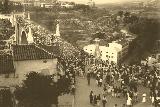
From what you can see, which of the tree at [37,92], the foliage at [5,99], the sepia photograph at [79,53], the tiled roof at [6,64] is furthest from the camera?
the tiled roof at [6,64]

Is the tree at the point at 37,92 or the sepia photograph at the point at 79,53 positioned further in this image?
the sepia photograph at the point at 79,53

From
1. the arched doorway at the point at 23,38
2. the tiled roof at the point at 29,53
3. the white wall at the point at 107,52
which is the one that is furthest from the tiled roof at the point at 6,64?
the white wall at the point at 107,52

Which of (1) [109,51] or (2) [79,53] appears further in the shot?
(1) [109,51]

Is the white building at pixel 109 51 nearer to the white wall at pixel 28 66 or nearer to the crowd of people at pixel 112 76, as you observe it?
the crowd of people at pixel 112 76

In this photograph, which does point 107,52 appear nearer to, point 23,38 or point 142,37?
point 142,37

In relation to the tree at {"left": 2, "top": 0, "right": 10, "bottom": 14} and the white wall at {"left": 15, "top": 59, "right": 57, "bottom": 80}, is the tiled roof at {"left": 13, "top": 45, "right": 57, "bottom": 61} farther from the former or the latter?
the tree at {"left": 2, "top": 0, "right": 10, "bottom": 14}

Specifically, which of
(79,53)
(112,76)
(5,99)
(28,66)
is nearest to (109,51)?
(79,53)

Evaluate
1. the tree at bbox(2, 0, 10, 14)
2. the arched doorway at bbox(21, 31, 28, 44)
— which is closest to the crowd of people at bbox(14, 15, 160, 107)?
the arched doorway at bbox(21, 31, 28, 44)

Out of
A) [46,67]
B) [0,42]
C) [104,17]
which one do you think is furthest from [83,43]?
[46,67]
